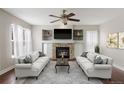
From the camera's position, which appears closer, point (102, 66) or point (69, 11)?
point (102, 66)

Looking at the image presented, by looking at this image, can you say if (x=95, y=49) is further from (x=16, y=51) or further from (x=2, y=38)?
(x=2, y=38)

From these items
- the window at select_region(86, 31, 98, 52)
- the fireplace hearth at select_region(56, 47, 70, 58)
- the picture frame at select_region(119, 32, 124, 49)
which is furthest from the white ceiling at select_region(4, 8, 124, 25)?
the fireplace hearth at select_region(56, 47, 70, 58)

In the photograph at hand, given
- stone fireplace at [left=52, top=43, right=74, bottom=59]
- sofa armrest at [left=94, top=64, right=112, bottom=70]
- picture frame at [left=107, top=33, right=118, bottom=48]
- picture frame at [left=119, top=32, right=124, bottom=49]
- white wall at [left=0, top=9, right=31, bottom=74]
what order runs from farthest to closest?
1. stone fireplace at [left=52, top=43, right=74, bottom=59]
2. picture frame at [left=107, top=33, right=118, bottom=48]
3. picture frame at [left=119, top=32, right=124, bottom=49]
4. white wall at [left=0, top=9, right=31, bottom=74]
5. sofa armrest at [left=94, top=64, right=112, bottom=70]

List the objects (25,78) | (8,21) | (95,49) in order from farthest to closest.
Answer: (95,49) < (8,21) < (25,78)

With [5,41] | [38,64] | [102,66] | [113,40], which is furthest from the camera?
Answer: [113,40]

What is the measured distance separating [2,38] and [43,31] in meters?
4.65

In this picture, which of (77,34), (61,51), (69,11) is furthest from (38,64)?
(77,34)

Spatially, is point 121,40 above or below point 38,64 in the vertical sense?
above

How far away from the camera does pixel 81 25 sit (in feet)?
30.9

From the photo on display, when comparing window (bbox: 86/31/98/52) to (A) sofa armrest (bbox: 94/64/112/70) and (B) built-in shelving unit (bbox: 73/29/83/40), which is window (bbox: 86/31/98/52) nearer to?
(B) built-in shelving unit (bbox: 73/29/83/40)

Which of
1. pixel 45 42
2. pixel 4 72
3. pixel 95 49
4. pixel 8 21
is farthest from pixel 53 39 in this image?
pixel 4 72

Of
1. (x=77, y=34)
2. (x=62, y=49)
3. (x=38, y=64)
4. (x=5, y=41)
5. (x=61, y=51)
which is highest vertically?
(x=77, y=34)

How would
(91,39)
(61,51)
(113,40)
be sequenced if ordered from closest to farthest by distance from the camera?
(113,40)
(61,51)
(91,39)

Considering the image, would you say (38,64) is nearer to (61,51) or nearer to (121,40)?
(121,40)
